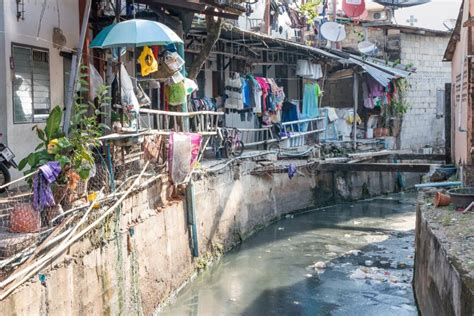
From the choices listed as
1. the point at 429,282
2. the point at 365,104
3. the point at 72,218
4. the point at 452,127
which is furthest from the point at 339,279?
the point at 365,104

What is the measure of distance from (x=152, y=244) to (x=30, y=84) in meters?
3.24

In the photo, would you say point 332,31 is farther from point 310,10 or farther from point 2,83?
point 2,83

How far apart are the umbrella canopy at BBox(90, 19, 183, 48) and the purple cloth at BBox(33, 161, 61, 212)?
9.71 feet

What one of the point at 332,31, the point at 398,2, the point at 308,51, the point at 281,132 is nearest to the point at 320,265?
the point at 281,132

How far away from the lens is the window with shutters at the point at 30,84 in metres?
9.81

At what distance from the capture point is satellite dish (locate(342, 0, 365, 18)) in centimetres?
2483

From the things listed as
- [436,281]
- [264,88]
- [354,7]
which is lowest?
[436,281]

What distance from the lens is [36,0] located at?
1022 cm

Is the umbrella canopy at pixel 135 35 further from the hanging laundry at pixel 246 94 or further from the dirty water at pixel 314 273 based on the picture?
the hanging laundry at pixel 246 94

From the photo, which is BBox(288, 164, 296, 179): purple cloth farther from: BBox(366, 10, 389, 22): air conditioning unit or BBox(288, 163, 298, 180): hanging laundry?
BBox(366, 10, 389, 22): air conditioning unit

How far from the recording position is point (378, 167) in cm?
1697

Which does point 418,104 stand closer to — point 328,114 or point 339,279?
point 328,114

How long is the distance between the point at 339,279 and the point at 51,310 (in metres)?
6.96

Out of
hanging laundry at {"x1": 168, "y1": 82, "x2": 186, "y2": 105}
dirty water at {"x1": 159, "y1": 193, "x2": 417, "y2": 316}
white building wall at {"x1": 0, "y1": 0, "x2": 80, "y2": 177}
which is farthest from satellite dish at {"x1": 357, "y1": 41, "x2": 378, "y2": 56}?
white building wall at {"x1": 0, "y1": 0, "x2": 80, "y2": 177}
